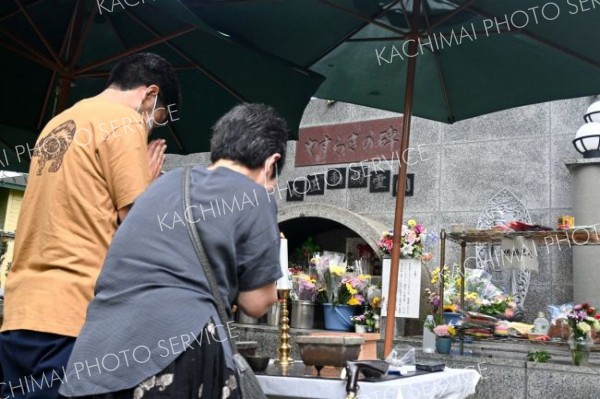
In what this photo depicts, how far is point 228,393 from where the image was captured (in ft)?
6.16

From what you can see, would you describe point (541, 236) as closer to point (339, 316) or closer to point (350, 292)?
point (350, 292)

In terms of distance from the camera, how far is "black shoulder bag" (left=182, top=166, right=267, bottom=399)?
6.19 feet

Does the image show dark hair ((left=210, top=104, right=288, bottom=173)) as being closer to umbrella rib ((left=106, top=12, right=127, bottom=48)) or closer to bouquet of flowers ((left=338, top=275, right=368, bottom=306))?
umbrella rib ((left=106, top=12, right=127, bottom=48))

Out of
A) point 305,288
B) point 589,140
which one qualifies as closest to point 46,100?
point 305,288

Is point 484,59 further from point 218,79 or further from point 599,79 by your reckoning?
point 218,79

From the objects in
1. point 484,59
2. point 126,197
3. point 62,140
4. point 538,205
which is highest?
point 484,59

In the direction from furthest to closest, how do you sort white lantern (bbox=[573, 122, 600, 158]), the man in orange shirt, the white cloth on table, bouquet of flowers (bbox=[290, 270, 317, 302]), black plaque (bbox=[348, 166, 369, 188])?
black plaque (bbox=[348, 166, 369, 188]) < white lantern (bbox=[573, 122, 600, 158]) < bouquet of flowers (bbox=[290, 270, 317, 302]) < the white cloth on table < the man in orange shirt

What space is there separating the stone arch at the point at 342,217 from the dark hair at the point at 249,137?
20.0 feet

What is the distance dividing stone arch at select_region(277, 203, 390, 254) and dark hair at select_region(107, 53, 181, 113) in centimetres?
581

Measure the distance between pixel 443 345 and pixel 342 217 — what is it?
300 centimetres

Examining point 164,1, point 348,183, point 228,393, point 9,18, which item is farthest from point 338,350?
point 348,183

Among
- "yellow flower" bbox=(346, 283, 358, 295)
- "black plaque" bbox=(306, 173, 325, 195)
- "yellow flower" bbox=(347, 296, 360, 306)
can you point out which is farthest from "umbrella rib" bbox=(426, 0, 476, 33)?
"black plaque" bbox=(306, 173, 325, 195)

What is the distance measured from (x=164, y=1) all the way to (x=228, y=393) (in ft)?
9.67

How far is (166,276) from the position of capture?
1847 millimetres
